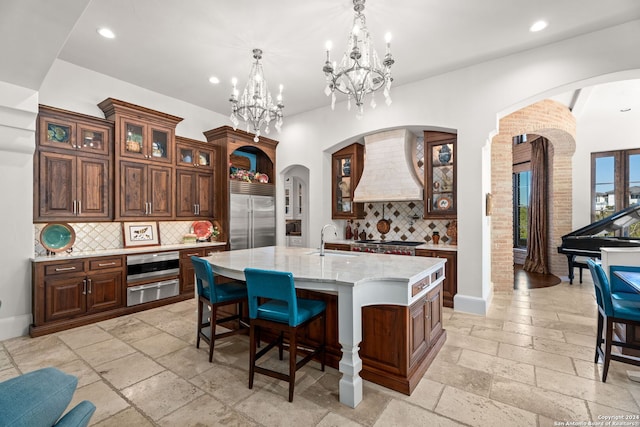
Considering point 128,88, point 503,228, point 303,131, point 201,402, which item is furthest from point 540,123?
point 128,88

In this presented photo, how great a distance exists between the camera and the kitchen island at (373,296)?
6.45 ft

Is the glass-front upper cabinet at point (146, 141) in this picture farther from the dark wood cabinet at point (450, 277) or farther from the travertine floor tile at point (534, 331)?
the travertine floor tile at point (534, 331)

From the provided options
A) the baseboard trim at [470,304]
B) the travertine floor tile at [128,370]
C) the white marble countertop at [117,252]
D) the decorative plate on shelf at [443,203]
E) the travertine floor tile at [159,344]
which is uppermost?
the decorative plate on shelf at [443,203]

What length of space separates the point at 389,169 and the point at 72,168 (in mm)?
4374

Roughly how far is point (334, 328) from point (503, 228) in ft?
12.3

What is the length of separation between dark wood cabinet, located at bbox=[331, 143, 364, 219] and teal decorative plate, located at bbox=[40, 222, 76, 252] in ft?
12.7

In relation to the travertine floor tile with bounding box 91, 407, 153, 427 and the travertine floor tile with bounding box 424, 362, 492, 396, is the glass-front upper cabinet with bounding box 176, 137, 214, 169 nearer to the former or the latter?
the travertine floor tile with bounding box 91, 407, 153, 427

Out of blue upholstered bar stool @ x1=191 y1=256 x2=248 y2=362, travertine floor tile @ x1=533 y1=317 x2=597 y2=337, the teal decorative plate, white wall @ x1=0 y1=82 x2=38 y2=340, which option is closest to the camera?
blue upholstered bar stool @ x1=191 y1=256 x2=248 y2=362

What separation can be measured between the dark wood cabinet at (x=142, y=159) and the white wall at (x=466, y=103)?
1.46 feet

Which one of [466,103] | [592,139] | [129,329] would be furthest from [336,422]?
[592,139]

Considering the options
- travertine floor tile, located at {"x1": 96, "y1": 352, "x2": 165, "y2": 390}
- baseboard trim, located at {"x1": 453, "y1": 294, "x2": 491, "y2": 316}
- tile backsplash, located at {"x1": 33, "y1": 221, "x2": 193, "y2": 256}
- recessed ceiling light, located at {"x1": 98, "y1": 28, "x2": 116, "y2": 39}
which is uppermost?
recessed ceiling light, located at {"x1": 98, "y1": 28, "x2": 116, "y2": 39}

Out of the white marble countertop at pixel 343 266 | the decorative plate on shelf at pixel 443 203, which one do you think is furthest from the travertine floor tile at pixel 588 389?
the decorative plate on shelf at pixel 443 203

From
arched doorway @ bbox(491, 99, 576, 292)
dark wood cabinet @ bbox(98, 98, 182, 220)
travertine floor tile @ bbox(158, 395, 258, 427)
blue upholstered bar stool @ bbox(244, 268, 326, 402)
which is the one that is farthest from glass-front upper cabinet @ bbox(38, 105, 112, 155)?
arched doorway @ bbox(491, 99, 576, 292)

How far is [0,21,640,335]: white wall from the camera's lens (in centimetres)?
315
